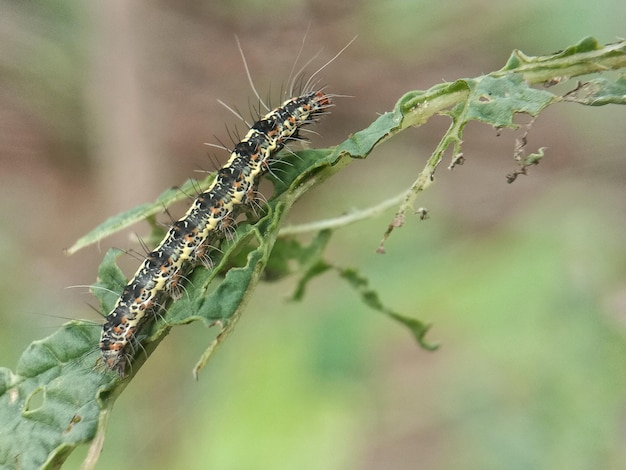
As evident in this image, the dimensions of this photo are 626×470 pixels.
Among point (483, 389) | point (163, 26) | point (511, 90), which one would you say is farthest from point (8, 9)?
point (511, 90)

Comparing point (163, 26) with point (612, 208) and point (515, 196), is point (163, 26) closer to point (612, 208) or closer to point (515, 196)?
point (515, 196)

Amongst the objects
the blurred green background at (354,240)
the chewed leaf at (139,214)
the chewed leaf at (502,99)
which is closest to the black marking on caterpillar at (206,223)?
the chewed leaf at (139,214)

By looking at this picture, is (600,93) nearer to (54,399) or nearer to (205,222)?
(205,222)

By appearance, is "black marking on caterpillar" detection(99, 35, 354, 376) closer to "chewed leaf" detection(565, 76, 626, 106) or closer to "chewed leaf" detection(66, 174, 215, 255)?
"chewed leaf" detection(66, 174, 215, 255)

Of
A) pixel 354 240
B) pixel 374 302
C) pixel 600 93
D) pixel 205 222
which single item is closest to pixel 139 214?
pixel 205 222

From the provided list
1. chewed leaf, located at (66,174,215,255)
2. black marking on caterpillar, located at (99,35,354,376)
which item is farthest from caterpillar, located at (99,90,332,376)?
chewed leaf, located at (66,174,215,255)

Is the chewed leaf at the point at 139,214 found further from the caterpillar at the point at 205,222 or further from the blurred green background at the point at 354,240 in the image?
the blurred green background at the point at 354,240

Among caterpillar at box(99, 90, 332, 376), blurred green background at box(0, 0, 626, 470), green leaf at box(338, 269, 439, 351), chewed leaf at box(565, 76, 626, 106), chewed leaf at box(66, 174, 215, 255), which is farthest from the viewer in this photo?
blurred green background at box(0, 0, 626, 470)
